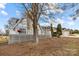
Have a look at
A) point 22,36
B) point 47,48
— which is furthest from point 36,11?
point 47,48

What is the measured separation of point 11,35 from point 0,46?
165 millimetres

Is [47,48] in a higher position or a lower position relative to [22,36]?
lower

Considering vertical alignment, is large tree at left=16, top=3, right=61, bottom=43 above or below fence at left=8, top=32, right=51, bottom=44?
above

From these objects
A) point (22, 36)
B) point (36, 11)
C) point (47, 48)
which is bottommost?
point (47, 48)

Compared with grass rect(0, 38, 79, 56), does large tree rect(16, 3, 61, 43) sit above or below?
above

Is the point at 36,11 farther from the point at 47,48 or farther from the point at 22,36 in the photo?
the point at 47,48

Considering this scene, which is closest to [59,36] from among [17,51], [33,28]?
[33,28]

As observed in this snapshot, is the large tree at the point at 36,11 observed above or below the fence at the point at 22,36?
above

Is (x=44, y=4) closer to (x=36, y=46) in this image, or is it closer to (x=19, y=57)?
(x=36, y=46)

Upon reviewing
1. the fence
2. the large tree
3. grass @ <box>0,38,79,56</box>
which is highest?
the large tree

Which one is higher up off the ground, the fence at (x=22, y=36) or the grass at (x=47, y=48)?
the fence at (x=22, y=36)

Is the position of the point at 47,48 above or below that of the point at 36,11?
below

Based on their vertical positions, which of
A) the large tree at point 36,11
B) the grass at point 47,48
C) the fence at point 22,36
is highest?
the large tree at point 36,11

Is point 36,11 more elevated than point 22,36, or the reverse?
point 36,11
